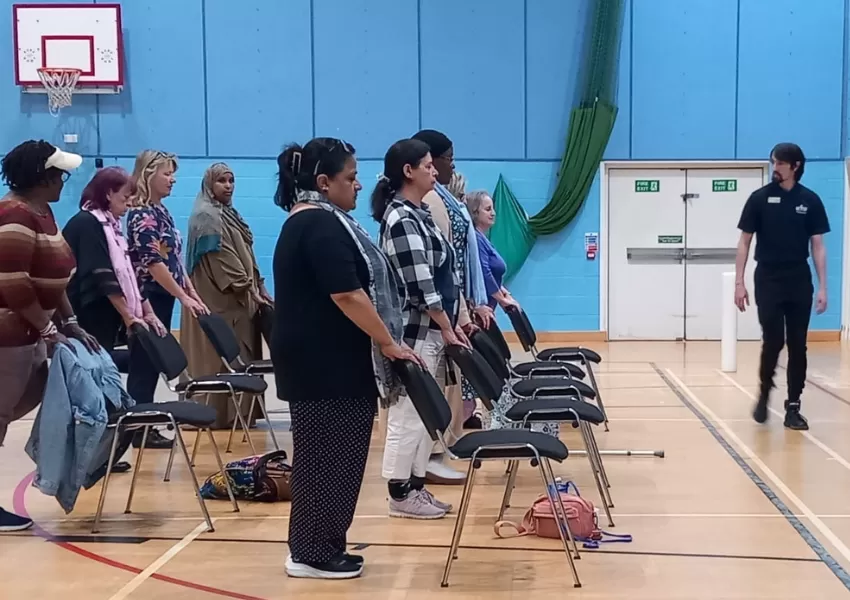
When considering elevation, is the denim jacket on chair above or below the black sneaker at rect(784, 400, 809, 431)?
above

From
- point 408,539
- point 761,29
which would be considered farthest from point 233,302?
point 761,29

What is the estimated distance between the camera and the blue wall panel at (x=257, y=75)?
10.1 metres

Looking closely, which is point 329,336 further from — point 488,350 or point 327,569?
point 488,350

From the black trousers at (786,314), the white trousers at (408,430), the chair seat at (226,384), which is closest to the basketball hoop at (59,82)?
the chair seat at (226,384)

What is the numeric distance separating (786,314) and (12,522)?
158 inches

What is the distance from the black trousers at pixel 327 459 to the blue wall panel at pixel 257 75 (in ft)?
24.0

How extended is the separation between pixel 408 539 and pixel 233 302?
8.06ft

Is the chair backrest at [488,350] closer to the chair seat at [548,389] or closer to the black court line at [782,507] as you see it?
the chair seat at [548,389]

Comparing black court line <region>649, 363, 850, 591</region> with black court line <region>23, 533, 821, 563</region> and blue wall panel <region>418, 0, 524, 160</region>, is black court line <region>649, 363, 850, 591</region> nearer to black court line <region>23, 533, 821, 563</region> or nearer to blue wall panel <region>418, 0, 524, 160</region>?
black court line <region>23, 533, 821, 563</region>

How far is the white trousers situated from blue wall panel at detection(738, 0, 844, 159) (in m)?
7.11

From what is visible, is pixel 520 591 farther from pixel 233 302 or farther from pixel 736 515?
pixel 233 302

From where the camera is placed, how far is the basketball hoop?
9891mm

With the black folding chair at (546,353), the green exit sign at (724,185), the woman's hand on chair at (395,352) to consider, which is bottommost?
the black folding chair at (546,353)

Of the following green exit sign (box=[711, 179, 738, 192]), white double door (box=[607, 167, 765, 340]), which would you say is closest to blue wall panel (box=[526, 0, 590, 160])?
white double door (box=[607, 167, 765, 340])
